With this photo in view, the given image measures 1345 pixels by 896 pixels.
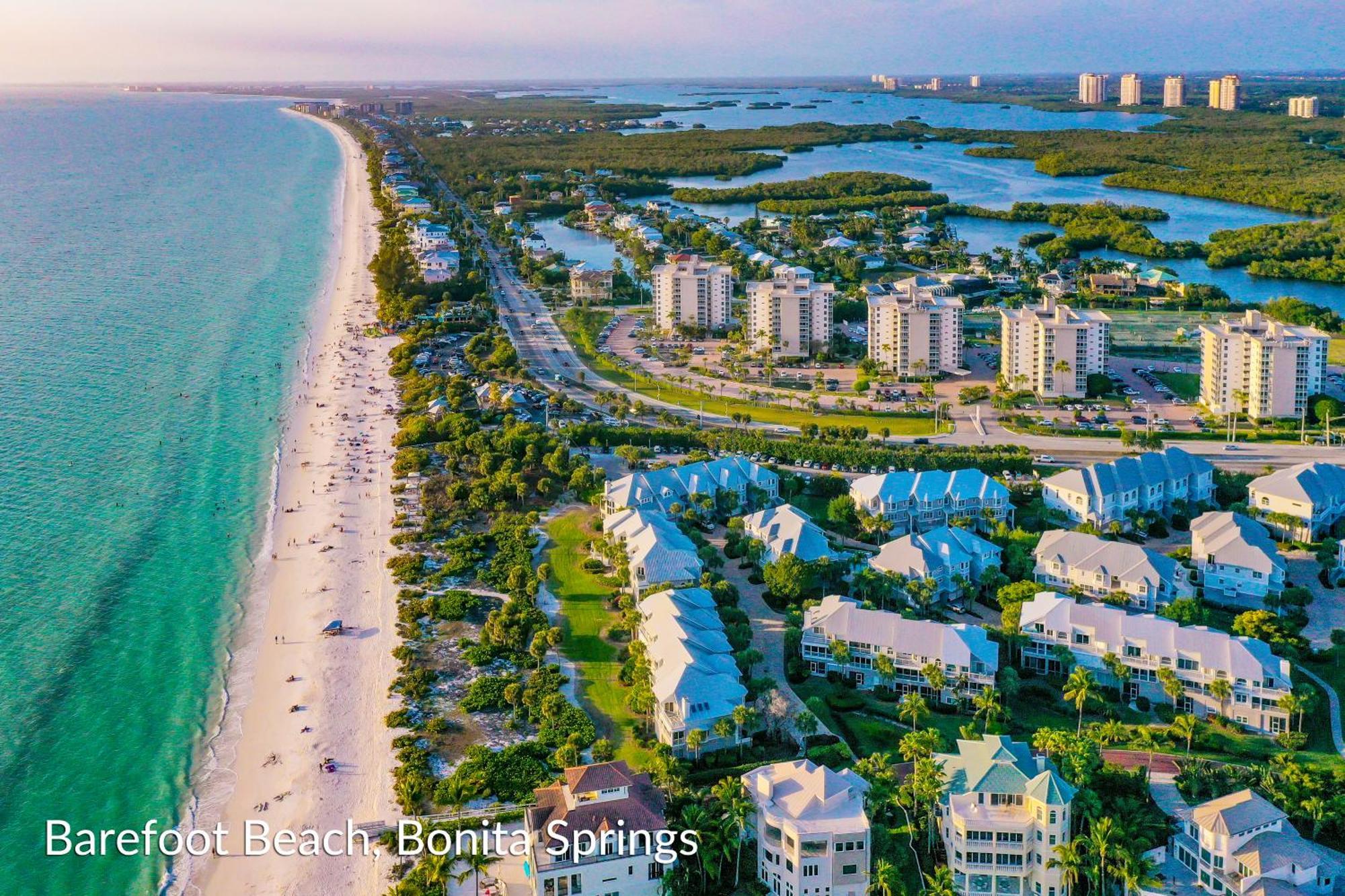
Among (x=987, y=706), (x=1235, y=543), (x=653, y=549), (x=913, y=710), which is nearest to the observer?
(x=913, y=710)

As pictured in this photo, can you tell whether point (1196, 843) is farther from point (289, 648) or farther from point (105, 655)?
point (105, 655)

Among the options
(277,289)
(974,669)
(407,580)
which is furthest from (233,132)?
(974,669)

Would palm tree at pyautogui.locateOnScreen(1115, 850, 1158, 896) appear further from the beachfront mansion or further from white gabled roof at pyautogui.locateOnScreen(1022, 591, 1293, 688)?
white gabled roof at pyautogui.locateOnScreen(1022, 591, 1293, 688)

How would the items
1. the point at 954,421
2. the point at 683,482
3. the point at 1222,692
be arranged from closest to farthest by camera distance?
the point at 1222,692
the point at 683,482
the point at 954,421

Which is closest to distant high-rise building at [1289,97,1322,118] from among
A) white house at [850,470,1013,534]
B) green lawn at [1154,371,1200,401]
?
green lawn at [1154,371,1200,401]

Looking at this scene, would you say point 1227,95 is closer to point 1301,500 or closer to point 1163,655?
point 1301,500

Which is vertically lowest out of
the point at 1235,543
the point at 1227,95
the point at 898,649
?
the point at 898,649

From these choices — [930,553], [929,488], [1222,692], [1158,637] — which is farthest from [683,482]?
[1222,692]
